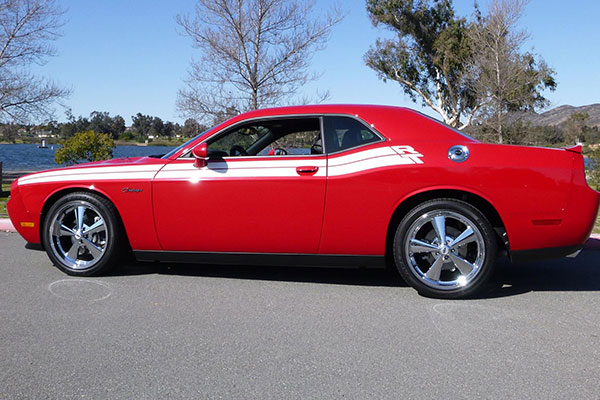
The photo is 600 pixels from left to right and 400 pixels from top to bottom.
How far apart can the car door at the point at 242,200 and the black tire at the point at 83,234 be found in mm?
469

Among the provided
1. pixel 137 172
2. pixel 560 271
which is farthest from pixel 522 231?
pixel 137 172

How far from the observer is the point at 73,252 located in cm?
513

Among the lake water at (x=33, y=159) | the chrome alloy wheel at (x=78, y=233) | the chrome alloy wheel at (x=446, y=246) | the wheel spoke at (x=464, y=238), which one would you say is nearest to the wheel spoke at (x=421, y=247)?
the chrome alloy wheel at (x=446, y=246)

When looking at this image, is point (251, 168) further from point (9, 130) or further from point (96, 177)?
point (9, 130)

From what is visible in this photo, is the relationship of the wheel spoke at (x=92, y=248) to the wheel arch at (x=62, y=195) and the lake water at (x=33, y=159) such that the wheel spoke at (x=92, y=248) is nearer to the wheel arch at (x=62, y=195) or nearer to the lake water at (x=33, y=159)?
the wheel arch at (x=62, y=195)

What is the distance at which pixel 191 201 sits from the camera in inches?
186

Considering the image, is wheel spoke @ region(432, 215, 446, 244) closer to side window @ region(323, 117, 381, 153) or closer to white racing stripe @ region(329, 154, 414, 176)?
white racing stripe @ region(329, 154, 414, 176)

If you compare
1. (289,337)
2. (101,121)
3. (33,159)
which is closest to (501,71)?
(289,337)

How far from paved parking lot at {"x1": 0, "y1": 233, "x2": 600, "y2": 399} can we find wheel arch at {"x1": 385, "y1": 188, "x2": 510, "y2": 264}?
52cm

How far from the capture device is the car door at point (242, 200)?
14.9 ft

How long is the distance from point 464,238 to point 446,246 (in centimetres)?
15

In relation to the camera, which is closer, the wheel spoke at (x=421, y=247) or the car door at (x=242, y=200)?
the wheel spoke at (x=421, y=247)

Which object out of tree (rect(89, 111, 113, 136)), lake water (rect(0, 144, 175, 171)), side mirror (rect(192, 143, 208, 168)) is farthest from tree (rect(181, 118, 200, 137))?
tree (rect(89, 111, 113, 136))

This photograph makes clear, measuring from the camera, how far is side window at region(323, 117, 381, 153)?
4621 millimetres
